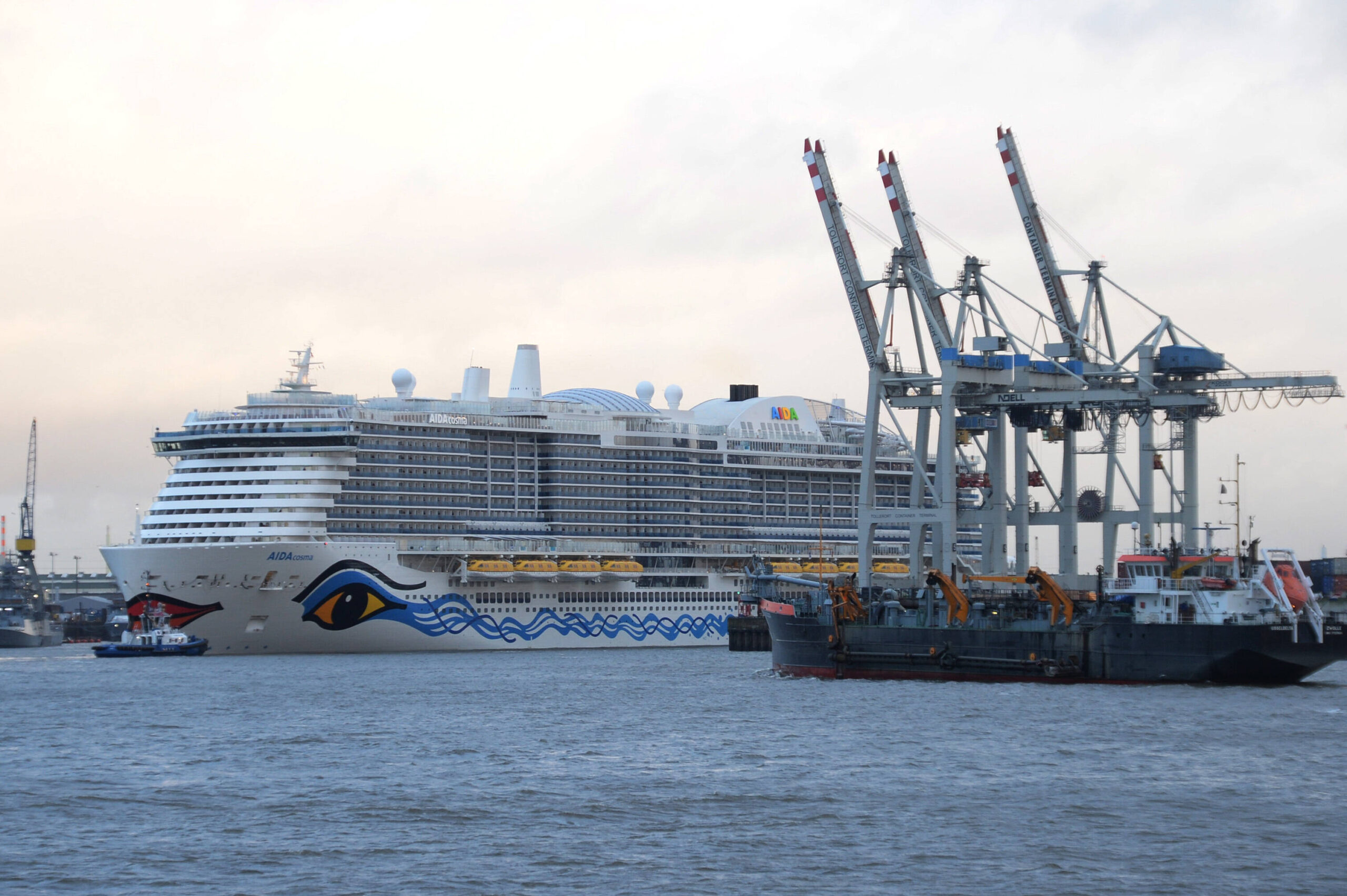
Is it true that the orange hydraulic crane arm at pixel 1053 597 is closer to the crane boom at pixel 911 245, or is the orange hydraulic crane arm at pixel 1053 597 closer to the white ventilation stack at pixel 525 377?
the crane boom at pixel 911 245

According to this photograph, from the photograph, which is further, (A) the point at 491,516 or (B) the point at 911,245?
(A) the point at 491,516

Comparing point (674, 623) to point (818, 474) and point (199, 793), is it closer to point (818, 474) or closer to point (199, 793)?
point (818, 474)

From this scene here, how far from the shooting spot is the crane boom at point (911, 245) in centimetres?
7988

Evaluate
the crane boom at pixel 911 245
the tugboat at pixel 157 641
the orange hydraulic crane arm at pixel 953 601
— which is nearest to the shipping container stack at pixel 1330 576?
the crane boom at pixel 911 245

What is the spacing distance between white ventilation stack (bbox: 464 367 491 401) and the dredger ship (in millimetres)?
35965

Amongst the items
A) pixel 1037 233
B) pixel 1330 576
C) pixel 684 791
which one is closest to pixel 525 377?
pixel 1037 233

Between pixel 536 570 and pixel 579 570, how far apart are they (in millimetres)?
3064

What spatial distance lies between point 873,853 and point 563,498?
69.6 meters

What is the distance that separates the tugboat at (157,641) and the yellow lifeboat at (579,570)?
19.9 meters

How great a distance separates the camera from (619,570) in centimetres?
9581

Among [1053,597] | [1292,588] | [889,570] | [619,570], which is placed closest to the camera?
[1292,588]

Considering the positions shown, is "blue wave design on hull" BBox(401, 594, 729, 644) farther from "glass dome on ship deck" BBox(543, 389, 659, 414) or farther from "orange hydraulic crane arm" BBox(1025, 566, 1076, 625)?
"orange hydraulic crane arm" BBox(1025, 566, 1076, 625)

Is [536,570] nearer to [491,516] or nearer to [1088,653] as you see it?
[491,516]

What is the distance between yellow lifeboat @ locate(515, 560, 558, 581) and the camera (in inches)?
3597
